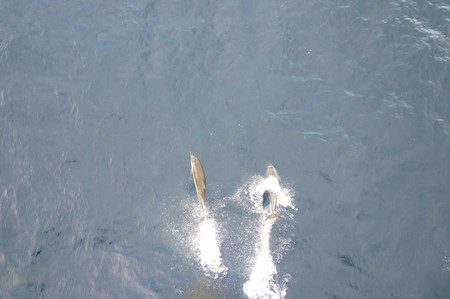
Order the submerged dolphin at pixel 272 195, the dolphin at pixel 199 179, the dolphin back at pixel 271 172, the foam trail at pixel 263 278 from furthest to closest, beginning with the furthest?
the dolphin back at pixel 271 172 < the dolphin at pixel 199 179 < the submerged dolphin at pixel 272 195 < the foam trail at pixel 263 278

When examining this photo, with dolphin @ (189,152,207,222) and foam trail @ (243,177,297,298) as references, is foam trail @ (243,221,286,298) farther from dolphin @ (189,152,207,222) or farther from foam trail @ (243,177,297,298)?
dolphin @ (189,152,207,222)

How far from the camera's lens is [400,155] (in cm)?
1870

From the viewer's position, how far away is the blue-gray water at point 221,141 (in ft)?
53.0

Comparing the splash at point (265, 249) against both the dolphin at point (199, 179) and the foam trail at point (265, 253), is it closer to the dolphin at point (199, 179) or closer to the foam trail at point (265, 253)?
the foam trail at point (265, 253)

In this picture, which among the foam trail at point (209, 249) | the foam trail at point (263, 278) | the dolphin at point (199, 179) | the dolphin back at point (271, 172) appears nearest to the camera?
the foam trail at point (263, 278)

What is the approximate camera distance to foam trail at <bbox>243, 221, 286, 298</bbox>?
15758 mm

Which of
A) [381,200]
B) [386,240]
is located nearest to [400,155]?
[381,200]

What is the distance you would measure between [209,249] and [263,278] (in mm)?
2322

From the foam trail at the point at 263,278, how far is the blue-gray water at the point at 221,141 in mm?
314

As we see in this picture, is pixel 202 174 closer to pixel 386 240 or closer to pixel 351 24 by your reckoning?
pixel 386 240

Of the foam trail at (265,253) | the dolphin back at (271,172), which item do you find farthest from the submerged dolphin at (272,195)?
the foam trail at (265,253)

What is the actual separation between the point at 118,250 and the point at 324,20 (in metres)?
15.1

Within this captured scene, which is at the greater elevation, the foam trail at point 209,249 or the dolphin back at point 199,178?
the dolphin back at point 199,178

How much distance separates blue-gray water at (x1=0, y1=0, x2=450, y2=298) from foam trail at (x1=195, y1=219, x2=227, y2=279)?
0.90ft
